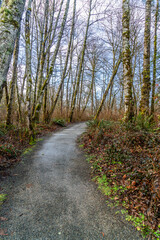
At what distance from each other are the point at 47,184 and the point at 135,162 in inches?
92.6

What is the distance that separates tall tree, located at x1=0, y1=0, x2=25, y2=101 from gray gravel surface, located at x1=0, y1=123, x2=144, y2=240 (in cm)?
234

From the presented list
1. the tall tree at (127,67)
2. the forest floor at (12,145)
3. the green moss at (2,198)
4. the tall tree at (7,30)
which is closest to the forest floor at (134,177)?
the tall tree at (127,67)

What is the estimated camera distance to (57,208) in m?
2.46

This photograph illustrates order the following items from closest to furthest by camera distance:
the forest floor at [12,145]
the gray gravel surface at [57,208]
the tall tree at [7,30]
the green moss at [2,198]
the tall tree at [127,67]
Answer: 1. the gray gravel surface at [57,208]
2. the green moss at [2,198]
3. the tall tree at [7,30]
4. the forest floor at [12,145]
5. the tall tree at [127,67]

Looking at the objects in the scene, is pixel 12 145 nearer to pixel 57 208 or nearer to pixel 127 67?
pixel 57 208

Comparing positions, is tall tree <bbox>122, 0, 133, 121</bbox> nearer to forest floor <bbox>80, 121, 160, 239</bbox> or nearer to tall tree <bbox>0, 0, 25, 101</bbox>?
forest floor <bbox>80, 121, 160, 239</bbox>

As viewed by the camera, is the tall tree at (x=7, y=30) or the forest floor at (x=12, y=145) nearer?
the tall tree at (x=7, y=30)

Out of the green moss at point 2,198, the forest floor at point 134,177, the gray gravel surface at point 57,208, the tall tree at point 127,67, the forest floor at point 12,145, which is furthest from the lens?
the tall tree at point 127,67

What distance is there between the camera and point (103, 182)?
3.34 m

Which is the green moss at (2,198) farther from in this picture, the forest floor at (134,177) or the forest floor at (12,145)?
the forest floor at (134,177)

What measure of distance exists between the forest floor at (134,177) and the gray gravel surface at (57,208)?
0.23m

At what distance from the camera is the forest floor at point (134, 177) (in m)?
2.17

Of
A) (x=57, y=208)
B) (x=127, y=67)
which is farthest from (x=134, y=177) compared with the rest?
(x=127, y=67)

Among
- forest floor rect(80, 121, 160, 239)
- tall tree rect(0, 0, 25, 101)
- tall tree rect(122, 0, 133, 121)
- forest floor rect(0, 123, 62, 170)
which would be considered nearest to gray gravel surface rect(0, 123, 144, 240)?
forest floor rect(80, 121, 160, 239)
